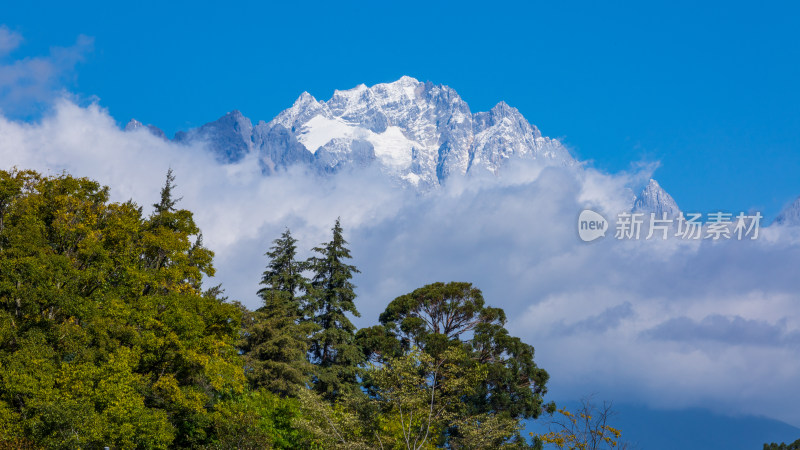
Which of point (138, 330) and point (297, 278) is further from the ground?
point (297, 278)

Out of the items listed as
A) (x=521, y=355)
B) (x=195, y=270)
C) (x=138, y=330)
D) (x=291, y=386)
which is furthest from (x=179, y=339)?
(x=521, y=355)

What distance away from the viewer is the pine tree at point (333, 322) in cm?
4722

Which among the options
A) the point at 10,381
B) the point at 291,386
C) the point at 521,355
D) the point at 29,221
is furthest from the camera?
the point at 521,355

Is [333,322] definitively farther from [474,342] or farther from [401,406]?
[401,406]

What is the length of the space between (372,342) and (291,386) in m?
Result: 9.38

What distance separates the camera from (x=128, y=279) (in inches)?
1284

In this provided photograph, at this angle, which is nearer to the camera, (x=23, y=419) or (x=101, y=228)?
(x=23, y=419)

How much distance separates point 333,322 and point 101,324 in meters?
21.7

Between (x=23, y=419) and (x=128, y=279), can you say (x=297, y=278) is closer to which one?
(x=128, y=279)

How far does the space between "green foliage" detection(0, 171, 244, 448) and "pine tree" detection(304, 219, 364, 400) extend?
1122 centimetres

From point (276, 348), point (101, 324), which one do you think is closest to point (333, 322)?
point (276, 348)

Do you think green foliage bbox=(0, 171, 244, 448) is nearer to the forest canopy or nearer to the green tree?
the forest canopy

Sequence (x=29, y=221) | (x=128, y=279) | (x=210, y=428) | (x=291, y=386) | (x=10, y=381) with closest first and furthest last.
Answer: (x=10, y=381) < (x=29, y=221) < (x=128, y=279) < (x=210, y=428) < (x=291, y=386)

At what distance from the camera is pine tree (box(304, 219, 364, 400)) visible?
47.2 metres
